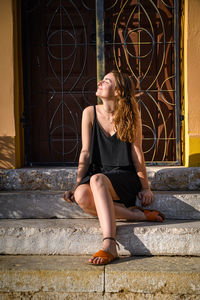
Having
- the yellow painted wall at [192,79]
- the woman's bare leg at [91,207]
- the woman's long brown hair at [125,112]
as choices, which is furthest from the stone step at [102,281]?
the yellow painted wall at [192,79]

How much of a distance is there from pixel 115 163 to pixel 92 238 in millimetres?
652

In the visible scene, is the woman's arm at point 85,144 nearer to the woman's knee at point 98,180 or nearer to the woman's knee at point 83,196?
the woman's knee at point 83,196

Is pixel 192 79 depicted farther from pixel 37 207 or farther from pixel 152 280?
pixel 152 280

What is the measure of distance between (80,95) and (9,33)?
109cm

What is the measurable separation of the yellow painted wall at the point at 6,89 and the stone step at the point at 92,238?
112cm

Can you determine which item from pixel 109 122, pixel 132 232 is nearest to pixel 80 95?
pixel 109 122

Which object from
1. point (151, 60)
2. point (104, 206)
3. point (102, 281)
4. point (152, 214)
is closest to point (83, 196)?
point (104, 206)

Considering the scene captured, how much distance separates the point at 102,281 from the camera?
89.3 inches

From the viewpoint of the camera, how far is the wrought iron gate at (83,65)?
4.24m

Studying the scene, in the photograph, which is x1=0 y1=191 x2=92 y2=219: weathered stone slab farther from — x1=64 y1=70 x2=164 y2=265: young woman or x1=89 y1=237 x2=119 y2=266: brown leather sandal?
x1=89 y1=237 x2=119 y2=266: brown leather sandal

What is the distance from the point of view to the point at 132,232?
268 cm

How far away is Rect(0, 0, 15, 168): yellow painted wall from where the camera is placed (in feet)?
12.2

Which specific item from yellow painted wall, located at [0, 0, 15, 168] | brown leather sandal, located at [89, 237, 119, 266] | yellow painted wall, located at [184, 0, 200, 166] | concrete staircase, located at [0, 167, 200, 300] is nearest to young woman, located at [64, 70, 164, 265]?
concrete staircase, located at [0, 167, 200, 300]

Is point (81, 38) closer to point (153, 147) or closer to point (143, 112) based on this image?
point (143, 112)
